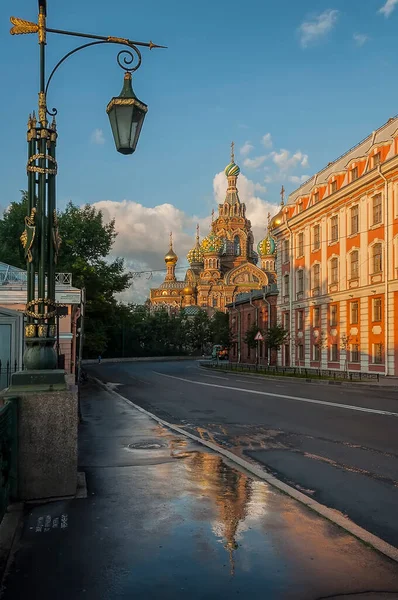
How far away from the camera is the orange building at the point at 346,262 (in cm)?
3478

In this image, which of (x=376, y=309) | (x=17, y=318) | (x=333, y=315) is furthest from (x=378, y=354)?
(x=17, y=318)

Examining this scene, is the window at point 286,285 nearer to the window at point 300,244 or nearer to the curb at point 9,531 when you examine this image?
the window at point 300,244

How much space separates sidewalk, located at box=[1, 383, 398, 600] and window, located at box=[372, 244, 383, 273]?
3084cm

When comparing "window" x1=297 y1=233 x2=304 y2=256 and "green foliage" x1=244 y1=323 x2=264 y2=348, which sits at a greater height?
"window" x1=297 y1=233 x2=304 y2=256

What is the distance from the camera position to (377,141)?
3694cm

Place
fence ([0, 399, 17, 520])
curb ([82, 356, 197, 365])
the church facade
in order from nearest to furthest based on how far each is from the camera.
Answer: fence ([0, 399, 17, 520]) → curb ([82, 356, 197, 365]) → the church facade

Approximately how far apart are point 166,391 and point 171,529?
19.8 m

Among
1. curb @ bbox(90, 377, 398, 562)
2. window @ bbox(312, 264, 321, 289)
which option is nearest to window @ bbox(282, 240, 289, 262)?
window @ bbox(312, 264, 321, 289)

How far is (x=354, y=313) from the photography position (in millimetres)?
39312

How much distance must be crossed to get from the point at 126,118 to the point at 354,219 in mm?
34472

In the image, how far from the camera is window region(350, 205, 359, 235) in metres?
39.1

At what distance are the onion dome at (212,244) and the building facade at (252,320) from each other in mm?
49023

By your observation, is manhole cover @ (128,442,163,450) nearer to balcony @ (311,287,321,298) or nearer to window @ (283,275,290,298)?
balcony @ (311,287,321,298)

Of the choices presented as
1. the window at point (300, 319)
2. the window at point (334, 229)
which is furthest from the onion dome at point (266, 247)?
the window at point (334, 229)
